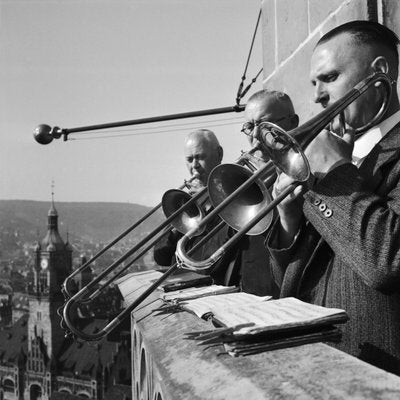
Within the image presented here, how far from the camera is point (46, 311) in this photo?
72.1m

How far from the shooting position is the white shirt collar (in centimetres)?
196

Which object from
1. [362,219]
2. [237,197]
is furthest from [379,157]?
[237,197]

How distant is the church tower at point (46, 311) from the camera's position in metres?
65.5

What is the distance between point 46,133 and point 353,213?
428cm

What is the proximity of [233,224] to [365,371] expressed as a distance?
1.13m

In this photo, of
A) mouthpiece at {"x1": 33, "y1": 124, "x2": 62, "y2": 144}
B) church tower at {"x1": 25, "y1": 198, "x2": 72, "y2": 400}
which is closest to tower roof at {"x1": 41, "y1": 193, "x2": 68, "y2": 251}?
church tower at {"x1": 25, "y1": 198, "x2": 72, "y2": 400}

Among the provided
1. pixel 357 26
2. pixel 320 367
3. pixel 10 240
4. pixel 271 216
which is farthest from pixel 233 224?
pixel 10 240

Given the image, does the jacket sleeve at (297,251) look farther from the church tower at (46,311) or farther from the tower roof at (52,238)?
the tower roof at (52,238)

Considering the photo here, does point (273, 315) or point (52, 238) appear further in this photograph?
A: point (52, 238)

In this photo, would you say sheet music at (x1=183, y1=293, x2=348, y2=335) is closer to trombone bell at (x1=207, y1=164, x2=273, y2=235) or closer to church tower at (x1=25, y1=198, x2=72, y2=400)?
trombone bell at (x1=207, y1=164, x2=273, y2=235)

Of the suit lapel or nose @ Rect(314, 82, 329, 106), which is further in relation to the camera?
nose @ Rect(314, 82, 329, 106)

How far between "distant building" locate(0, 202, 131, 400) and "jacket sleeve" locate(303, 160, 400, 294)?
5241 centimetres

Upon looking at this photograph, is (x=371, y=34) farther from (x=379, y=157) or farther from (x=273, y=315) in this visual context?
(x=273, y=315)

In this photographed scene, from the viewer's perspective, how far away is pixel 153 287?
9.61 feet
